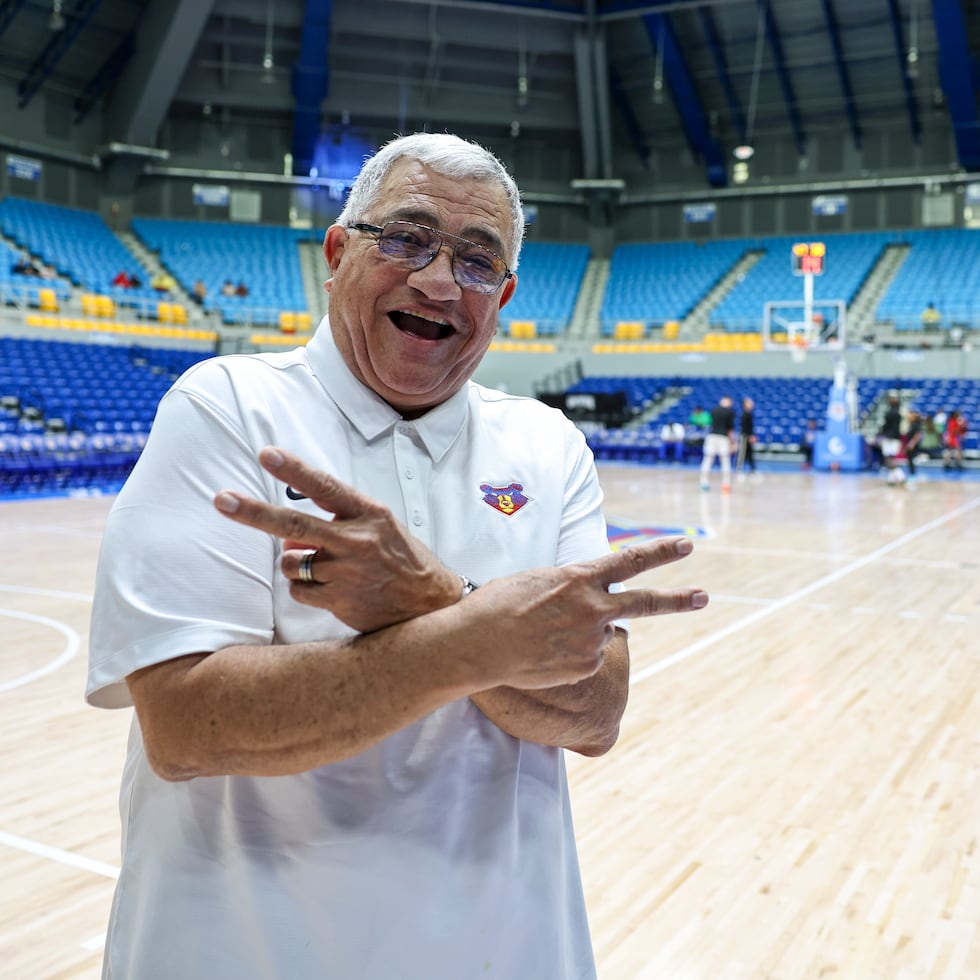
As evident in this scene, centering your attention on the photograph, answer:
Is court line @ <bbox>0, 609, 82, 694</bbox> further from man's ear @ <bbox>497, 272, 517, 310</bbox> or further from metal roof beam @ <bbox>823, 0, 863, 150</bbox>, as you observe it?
metal roof beam @ <bbox>823, 0, 863, 150</bbox>

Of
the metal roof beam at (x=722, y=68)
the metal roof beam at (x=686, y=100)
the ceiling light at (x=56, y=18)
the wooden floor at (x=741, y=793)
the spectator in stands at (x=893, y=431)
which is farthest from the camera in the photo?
the metal roof beam at (x=722, y=68)

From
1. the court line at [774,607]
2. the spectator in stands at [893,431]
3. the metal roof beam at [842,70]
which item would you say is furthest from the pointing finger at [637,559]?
the metal roof beam at [842,70]

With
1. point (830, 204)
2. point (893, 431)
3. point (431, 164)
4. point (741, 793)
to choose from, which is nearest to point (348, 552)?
point (431, 164)

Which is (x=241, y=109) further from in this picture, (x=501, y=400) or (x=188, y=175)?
(x=501, y=400)

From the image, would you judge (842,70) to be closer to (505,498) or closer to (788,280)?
(788,280)

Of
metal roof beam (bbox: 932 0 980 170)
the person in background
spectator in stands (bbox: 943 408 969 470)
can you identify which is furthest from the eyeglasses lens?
metal roof beam (bbox: 932 0 980 170)

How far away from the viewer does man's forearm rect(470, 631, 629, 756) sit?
1.18m

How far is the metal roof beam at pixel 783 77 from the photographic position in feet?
80.9

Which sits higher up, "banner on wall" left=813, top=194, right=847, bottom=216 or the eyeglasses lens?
"banner on wall" left=813, top=194, right=847, bottom=216

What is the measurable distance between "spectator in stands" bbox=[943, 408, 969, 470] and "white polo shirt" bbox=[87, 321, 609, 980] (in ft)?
72.2

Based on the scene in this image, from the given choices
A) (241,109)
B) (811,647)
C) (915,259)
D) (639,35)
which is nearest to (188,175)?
(241,109)

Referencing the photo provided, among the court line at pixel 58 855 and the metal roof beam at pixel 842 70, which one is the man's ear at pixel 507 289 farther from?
the metal roof beam at pixel 842 70

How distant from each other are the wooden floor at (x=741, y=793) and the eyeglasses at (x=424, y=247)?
1.91 meters

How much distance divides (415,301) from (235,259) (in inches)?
1124
